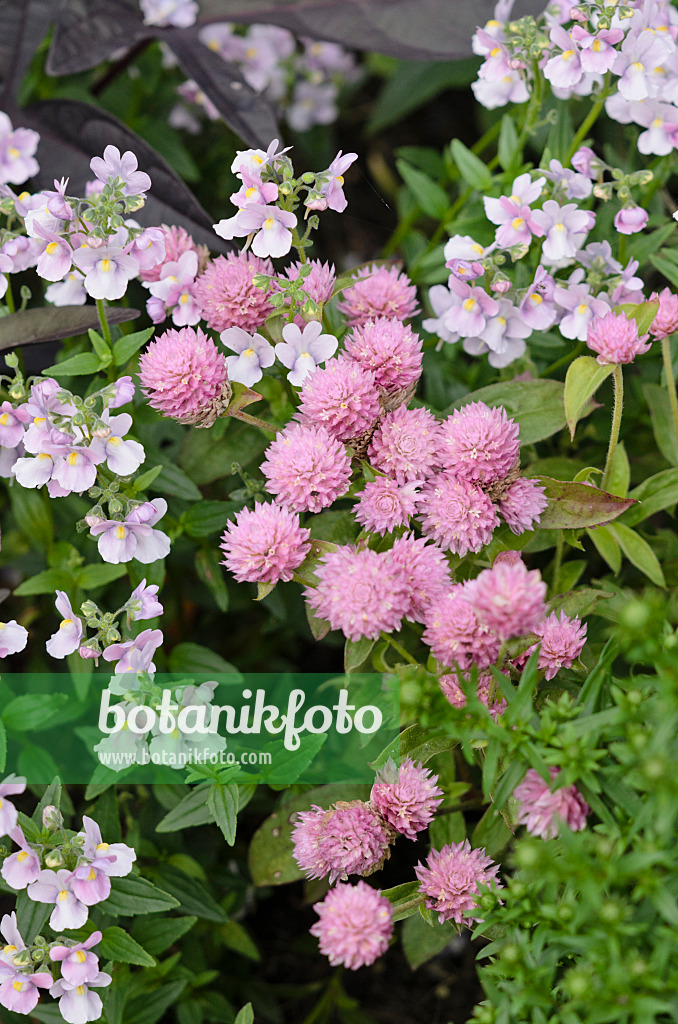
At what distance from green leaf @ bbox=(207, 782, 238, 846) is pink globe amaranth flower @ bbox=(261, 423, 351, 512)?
18.6 inches

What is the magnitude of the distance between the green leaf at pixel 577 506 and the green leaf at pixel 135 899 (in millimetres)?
862

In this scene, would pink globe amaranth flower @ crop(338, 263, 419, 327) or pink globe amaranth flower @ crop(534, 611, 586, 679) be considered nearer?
pink globe amaranth flower @ crop(534, 611, 586, 679)

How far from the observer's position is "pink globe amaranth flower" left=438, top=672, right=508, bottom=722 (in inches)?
52.0

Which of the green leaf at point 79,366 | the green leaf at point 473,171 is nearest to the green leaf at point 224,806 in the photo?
the green leaf at point 79,366

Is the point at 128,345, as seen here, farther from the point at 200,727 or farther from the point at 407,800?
the point at 407,800

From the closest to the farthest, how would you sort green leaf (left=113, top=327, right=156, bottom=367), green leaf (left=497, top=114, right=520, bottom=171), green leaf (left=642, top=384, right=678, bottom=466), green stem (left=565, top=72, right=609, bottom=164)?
green leaf (left=113, top=327, right=156, bottom=367)
green stem (left=565, top=72, right=609, bottom=164)
green leaf (left=642, top=384, right=678, bottom=466)
green leaf (left=497, top=114, right=520, bottom=171)

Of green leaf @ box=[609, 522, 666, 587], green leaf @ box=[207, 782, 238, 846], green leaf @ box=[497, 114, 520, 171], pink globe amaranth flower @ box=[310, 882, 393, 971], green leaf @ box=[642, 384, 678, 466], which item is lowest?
green leaf @ box=[207, 782, 238, 846]

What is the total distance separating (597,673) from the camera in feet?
4.29

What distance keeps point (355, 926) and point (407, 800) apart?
0.63 feet

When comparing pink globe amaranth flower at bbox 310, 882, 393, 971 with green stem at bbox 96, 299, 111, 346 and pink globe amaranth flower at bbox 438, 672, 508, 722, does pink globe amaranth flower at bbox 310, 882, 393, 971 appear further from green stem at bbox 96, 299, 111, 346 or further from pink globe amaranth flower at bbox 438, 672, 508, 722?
green stem at bbox 96, 299, 111, 346

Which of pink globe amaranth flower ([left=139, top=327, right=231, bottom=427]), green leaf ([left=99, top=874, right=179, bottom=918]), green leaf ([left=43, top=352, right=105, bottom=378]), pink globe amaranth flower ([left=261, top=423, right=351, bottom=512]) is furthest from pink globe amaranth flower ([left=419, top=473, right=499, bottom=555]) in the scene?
green leaf ([left=99, top=874, right=179, bottom=918])

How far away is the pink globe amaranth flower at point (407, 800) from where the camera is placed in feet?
4.32

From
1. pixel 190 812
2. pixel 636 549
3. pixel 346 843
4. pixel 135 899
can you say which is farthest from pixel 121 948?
pixel 636 549

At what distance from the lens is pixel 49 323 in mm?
1647
